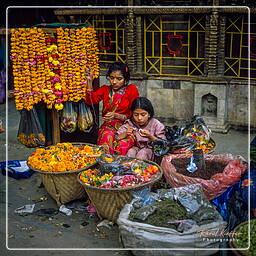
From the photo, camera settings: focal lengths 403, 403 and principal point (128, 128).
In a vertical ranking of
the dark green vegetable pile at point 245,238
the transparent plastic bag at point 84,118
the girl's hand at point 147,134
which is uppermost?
the transparent plastic bag at point 84,118

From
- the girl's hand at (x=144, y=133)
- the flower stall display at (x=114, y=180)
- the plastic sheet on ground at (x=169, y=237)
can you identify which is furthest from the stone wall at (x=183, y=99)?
the plastic sheet on ground at (x=169, y=237)

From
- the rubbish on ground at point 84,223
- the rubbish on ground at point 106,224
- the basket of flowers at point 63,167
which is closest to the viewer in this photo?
the rubbish on ground at point 106,224

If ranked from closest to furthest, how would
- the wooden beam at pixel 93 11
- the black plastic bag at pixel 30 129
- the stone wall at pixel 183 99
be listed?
the black plastic bag at pixel 30 129
the stone wall at pixel 183 99
the wooden beam at pixel 93 11

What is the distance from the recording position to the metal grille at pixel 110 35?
349 inches

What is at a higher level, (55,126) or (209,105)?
(209,105)

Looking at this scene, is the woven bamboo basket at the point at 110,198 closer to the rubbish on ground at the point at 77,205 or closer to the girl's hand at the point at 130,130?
the rubbish on ground at the point at 77,205

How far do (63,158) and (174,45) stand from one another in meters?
4.29

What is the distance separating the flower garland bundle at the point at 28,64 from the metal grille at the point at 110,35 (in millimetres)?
3420

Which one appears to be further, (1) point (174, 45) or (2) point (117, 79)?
(1) point (174, 45)

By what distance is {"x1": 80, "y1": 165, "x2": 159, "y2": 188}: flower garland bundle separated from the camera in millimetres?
4629

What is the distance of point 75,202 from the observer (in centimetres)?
543

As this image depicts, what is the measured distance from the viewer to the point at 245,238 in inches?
151

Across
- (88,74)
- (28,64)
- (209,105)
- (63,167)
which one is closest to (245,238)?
(63,167)

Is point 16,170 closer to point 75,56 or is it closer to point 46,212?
point 46,212
